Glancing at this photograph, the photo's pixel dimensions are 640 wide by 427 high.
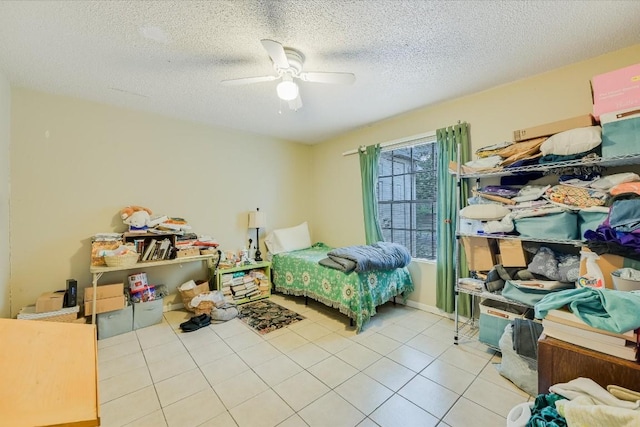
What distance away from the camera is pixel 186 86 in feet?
8.13

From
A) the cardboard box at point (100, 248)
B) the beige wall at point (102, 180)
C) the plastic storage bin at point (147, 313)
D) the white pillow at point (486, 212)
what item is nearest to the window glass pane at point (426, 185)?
the white pillow at point (486, 212)

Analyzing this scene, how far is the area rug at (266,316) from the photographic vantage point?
2.79 m

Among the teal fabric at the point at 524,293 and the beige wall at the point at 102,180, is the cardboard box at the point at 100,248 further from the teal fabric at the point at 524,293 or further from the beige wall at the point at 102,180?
the teal fabric at the point at 524,293

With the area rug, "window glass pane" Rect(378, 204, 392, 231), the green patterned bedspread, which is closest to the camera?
the green patterned bedspread

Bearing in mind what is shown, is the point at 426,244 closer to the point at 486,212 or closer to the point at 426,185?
the point at 426,185

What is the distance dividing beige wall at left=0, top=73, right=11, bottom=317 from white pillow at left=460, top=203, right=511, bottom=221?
4.09m

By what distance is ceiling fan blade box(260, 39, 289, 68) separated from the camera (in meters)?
1.53

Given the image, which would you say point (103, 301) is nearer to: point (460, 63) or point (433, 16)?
point (433, 16)

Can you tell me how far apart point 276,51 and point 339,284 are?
2.17 metres

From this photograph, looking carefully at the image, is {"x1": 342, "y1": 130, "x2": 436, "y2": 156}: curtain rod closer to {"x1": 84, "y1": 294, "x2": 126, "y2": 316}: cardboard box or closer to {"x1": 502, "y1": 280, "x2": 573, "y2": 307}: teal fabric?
{"x1": 502, "y1": 280, "x2": 573, "y2": 307}: teal fabric

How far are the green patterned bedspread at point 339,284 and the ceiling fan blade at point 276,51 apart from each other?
77.6 inches

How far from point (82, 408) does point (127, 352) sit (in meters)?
2.08

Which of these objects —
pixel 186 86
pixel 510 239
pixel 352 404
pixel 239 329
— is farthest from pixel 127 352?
pixel 510 239

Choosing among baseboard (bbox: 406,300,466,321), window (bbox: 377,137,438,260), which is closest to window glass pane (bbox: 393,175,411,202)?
window (bbox: 377,137,438,260)
